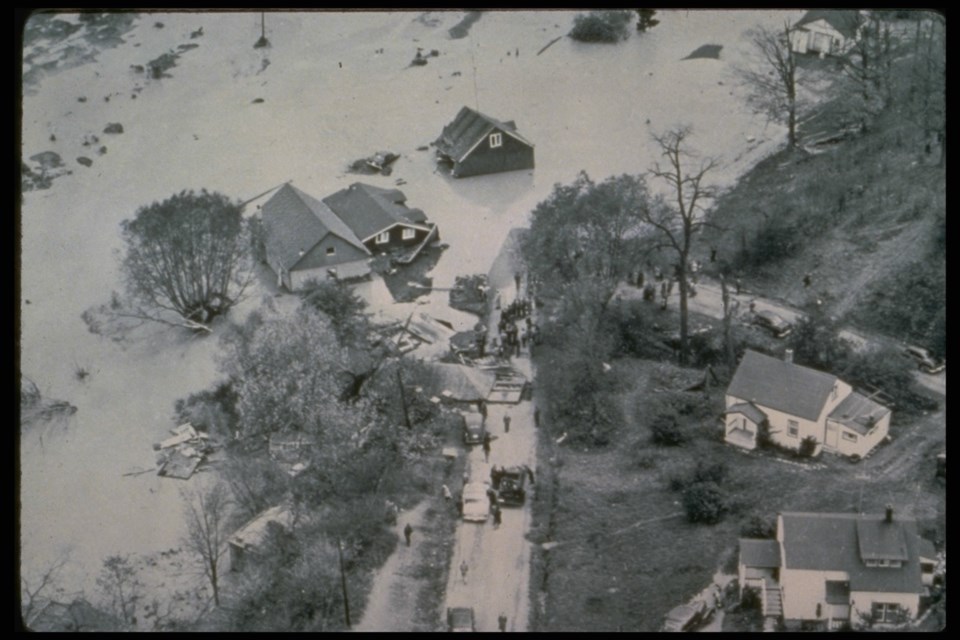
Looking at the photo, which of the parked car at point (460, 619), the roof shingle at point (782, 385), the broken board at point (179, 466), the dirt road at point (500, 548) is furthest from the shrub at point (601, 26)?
the parked car at point (460, 619)

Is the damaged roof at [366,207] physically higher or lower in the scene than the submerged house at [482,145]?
lower

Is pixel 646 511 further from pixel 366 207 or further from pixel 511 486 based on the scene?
pixel 366 207

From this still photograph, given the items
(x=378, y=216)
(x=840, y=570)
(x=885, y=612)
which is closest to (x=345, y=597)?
(x=840, y=570)

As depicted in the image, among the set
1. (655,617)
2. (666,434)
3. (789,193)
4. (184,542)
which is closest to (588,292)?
(666,434)

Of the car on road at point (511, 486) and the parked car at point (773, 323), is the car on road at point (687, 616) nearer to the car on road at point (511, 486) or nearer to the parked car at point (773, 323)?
the car on road at point (511, 486)

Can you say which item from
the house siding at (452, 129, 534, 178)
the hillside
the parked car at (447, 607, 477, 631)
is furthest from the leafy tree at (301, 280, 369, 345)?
the hillside

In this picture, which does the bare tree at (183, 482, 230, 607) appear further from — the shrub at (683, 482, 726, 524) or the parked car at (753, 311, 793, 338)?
the parked car at (753, 311, 793, 338)

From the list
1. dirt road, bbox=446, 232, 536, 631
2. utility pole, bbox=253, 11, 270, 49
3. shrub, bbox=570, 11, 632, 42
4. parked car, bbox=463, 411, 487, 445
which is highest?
utility pole, bbox=253, 11, 270, 49
